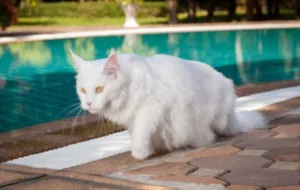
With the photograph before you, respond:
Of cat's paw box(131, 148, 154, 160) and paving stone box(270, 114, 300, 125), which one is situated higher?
cat's paw box(131, 148, 154, 160)

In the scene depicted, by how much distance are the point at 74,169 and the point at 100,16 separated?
1232 inches

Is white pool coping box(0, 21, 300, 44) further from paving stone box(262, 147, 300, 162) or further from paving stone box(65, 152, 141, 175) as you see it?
paving stone box(262, 147, 300, 162)

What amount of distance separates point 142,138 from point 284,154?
901 mm

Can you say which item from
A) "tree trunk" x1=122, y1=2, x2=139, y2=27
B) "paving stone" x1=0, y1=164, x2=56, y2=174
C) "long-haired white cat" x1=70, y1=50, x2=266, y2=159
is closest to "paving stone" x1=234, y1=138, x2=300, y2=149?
"long-haired white cat" x1=70, y1=50, x2=266, y2=159

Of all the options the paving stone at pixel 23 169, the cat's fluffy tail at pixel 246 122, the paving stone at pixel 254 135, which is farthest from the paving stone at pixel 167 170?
the cat's fluffy tail at pixel 246 122

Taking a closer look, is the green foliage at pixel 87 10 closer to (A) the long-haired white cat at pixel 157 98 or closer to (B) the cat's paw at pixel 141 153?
(A) the long-haired white cat at pixel 157 98

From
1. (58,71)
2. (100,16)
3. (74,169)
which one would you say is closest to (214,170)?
(74,169)

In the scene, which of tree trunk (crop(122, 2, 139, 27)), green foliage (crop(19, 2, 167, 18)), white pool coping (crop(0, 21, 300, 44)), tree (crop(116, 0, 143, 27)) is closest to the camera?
white pool coping (crop(0, 21, 300, 44))

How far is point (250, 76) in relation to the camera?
1085 cm

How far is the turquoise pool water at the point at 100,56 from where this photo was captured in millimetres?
8234

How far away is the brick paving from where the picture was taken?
3.57m

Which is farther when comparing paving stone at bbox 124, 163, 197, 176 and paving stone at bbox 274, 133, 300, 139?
paving stone at bbox 274, 133, 300, 139

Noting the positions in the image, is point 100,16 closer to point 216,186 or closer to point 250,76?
point 250,76

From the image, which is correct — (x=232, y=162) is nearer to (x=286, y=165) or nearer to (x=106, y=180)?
(x=286, y=165)
